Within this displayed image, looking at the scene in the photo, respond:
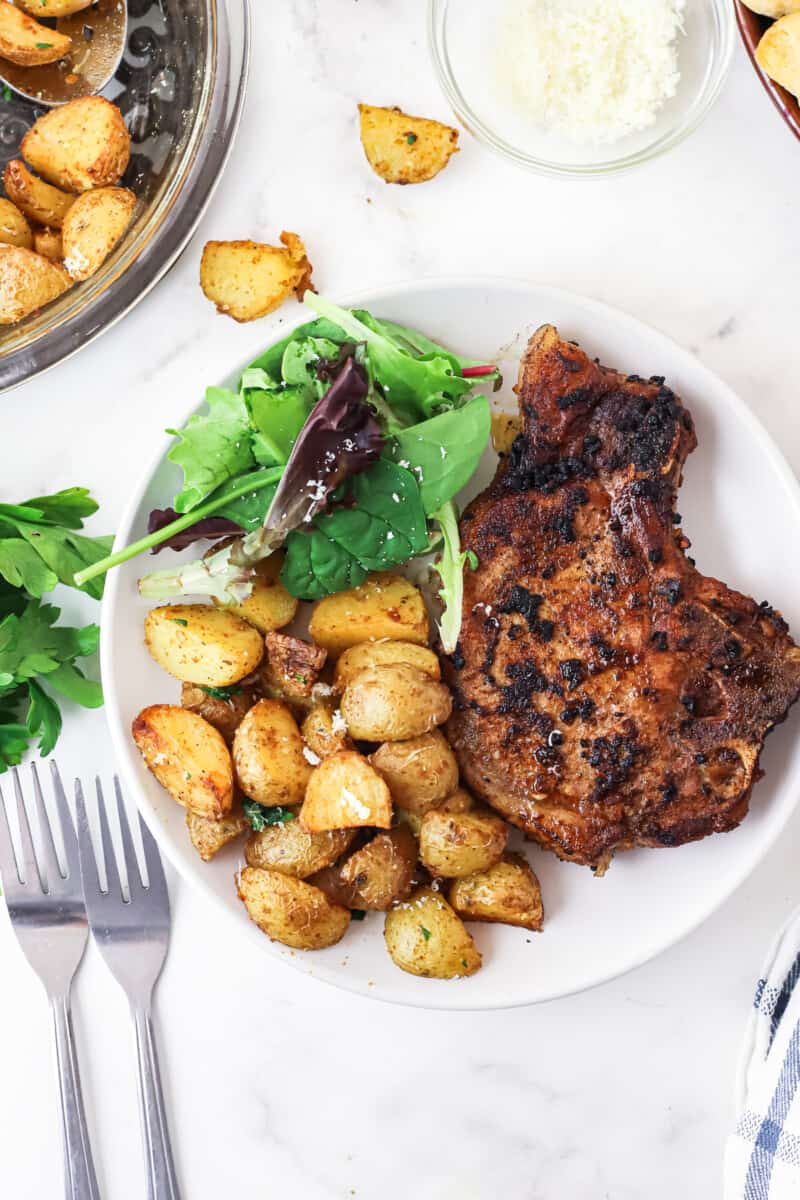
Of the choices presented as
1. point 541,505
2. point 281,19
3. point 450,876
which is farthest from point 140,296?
point 450,876

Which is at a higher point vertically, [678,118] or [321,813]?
[678,118]

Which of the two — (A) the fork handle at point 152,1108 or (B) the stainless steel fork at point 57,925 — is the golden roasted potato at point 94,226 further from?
(A) the fork handle at point 152,1108

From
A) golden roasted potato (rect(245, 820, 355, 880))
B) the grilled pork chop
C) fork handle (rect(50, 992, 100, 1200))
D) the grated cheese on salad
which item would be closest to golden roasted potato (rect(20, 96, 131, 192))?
the grated cheese on salad

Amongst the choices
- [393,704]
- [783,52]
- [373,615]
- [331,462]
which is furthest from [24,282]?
[783,52]

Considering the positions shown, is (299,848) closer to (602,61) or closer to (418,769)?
(418,769)

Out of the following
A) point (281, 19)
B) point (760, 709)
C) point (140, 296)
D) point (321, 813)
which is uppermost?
point (281, 19)

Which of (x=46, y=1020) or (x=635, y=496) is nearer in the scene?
(x=635, y=496)

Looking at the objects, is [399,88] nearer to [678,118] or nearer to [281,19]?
[281,19]
